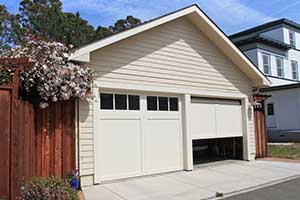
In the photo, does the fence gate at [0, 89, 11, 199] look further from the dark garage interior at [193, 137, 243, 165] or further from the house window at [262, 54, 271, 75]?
the house window at [262, 54, 271, 75]

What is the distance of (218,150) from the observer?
557 inches

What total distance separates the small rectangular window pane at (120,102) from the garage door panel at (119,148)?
15.0 inches

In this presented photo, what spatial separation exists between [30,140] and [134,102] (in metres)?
3.43

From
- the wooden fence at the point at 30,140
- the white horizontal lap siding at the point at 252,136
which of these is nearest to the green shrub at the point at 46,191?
the wooden fence at the point at 30,140

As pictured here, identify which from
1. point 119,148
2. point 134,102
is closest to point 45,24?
point 134,102

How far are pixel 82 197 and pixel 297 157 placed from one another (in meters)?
9.93

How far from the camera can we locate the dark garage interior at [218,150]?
12891 millimetres

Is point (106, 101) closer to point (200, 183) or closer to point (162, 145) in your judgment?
point (162, 145)

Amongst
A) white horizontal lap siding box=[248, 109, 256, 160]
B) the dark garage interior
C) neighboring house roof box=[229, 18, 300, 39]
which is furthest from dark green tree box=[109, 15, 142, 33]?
white horizontal lap siding box=[248, 109, 256, 160]

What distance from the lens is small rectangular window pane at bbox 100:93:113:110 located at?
28.8ft

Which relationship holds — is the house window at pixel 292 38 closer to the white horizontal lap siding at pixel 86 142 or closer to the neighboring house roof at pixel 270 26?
the neighboring house roof at pixel 270 26

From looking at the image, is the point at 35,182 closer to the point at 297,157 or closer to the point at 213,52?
the point at 213,52

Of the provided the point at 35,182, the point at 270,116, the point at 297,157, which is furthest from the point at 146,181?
the point at 270,116

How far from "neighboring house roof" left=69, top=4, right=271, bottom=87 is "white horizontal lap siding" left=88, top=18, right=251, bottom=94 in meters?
0.21
